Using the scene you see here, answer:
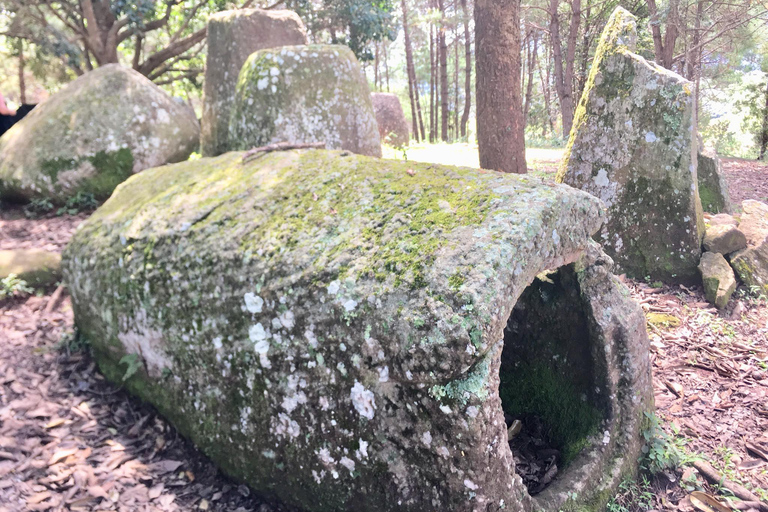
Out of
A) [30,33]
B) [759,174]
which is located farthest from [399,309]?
[759,174]

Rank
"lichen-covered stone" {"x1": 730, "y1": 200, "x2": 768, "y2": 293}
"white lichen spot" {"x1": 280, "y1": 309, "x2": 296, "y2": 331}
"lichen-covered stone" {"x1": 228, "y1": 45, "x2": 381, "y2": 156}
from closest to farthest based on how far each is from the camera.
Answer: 1. "white lichen spot" {"x1": 280, "y1": 309, "x2": 296, "y2": 331}
2. "lichen-covered stone" {"x1": 730, "y1": 200, "x2": 768, "y2": 293}
3. "lichen-covered stone" {"x1": 228, "y1": 45, "x2": 381, "y2": 156}

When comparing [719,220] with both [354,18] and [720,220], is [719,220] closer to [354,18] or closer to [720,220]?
[720,220]

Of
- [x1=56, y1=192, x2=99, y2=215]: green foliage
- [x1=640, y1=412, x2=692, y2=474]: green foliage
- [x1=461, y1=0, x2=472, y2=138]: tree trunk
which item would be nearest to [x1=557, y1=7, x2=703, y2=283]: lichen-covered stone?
[x1=640, y1=412, x2=692, y2=474]: green foliage

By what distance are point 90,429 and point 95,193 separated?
407 centimetres

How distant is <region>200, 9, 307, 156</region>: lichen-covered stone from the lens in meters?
6.85

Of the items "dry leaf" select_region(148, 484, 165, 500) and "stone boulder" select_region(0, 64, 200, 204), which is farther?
"stone boulder" select_region(0, 64, 200, 204)

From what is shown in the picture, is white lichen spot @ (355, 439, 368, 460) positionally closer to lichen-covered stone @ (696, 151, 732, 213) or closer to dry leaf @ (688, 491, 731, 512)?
dry leaf @ (688, 491, 731, 512)

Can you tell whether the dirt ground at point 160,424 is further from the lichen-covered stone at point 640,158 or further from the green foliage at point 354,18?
the green foliage at point 354,18

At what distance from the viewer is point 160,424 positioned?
2963 mm

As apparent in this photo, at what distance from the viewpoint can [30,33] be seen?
33.6 feet

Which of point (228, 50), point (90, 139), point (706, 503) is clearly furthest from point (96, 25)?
point (706, 503)

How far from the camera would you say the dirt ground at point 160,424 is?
2.51m

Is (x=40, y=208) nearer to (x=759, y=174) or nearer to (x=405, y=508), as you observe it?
(x=405, y=508)

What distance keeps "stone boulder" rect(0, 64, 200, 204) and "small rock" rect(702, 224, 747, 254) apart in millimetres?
6266
